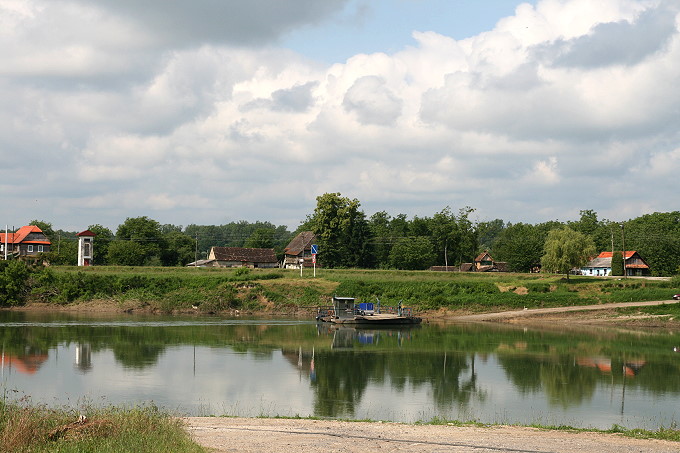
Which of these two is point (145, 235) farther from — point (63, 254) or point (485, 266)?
point (485, 266)

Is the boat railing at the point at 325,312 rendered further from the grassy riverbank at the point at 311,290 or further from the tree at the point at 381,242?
the tree at the point at 381,242

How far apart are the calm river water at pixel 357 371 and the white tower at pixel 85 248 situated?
42450 mm

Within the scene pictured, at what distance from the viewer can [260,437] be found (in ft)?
62.7

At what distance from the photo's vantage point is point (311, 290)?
77.6 m

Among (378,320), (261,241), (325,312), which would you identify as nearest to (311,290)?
(325,312)

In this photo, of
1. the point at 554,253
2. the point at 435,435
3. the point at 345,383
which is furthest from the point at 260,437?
the point at 554,253

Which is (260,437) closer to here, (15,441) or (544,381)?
(15,441)

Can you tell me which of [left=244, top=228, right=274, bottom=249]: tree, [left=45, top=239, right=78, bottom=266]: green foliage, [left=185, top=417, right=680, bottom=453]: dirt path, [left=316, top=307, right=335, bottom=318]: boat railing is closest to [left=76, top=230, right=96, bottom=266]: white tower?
[left=45, top=239, right=78, bottom=266]: green foliage

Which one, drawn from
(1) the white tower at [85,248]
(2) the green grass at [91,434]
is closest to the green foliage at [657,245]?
(1) the white tower at [85,248]

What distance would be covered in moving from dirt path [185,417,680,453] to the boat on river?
1620 inches

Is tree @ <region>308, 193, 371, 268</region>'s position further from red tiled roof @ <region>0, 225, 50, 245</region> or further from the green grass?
the green grass

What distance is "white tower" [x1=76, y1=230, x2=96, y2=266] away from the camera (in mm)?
101250

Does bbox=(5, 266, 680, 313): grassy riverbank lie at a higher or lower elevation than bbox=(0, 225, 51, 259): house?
lower

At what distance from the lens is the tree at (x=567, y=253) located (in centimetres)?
7606
